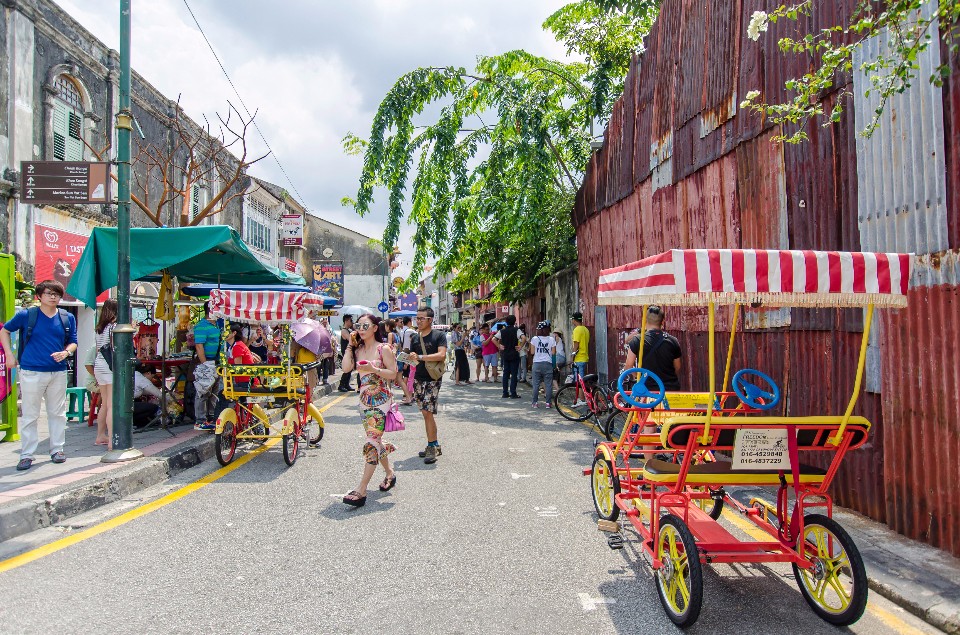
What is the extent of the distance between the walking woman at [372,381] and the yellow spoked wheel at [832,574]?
11.8 feet

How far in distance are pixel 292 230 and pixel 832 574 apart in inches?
1312

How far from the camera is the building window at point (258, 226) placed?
3091 centimetres

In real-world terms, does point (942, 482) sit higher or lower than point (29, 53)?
lower

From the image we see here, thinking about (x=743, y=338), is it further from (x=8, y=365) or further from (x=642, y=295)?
(x=8, y=365)

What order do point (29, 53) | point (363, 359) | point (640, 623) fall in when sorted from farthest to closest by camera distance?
1. point (29, 53)
2. point (363, 359)
3. point (640, 623)

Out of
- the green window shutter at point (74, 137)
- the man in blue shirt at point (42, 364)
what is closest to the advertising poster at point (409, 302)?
the green window shutter at point (74, 137)

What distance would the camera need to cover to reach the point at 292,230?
3416 centimetres

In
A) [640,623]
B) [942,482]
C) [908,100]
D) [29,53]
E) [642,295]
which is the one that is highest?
[29,53]

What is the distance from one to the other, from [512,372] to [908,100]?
429 inches

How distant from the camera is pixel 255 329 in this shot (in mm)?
9789

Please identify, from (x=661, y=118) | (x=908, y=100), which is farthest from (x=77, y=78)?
(x=908, y=100)

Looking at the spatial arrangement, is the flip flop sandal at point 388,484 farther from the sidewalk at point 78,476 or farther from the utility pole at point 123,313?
the utility pole at point 123,313

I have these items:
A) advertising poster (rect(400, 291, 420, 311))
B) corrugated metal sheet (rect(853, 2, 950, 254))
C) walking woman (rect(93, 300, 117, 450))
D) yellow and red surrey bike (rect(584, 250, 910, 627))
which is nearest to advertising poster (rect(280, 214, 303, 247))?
advertising poster (rect(400, 291, 420, 311))

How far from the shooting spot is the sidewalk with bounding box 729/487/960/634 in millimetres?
3584
